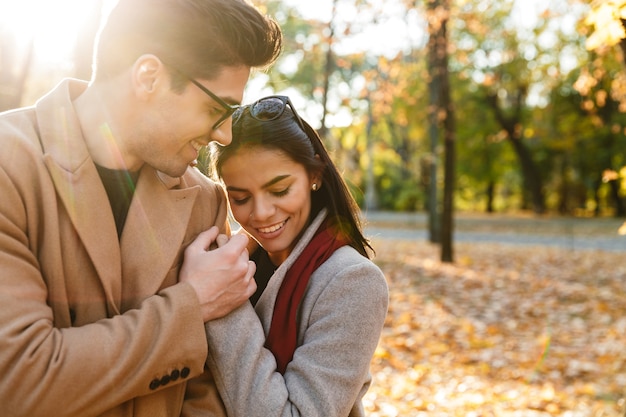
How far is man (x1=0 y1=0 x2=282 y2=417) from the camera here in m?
1.54

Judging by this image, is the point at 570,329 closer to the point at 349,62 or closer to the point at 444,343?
the point at 444,343

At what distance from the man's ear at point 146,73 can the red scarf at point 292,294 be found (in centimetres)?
79

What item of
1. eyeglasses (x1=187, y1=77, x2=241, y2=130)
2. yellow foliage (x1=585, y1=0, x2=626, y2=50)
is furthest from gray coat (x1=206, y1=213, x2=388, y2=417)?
yellow foliage (x1=585, y1=0, x2=626, y2=50)

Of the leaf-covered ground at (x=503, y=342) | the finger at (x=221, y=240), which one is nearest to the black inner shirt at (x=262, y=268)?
the finger at (x=221, y=240)

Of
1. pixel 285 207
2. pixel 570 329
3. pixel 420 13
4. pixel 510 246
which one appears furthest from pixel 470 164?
pixel 285 207

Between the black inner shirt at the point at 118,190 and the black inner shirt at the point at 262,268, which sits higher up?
the black inner shirt at the point at 118,190

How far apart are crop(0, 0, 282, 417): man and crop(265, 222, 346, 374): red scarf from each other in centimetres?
16

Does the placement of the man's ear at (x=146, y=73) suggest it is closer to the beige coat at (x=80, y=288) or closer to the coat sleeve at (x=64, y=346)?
the beige coat at (x=80, y=288)

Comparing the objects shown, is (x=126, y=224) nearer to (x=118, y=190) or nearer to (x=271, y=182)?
(x=118, y=190)

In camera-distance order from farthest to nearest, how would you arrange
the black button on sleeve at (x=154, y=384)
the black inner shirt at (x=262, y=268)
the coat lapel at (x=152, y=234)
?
the black inner shirt at (x=262, y=268)
the coat lapel at (x=152, y=234)
the black button on sleeve at (x=154, y=384)

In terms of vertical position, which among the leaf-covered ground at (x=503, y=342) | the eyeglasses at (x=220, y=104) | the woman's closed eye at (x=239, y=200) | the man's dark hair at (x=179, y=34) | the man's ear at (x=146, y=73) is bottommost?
the leaf-covered ground at (x=503, y=342)

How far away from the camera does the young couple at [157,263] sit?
1.57 meters

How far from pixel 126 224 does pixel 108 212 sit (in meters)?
0.08

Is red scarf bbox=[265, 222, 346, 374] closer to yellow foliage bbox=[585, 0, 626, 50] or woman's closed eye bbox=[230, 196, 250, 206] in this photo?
woman's closed eye bbox=[230, 196, 250, 206]
